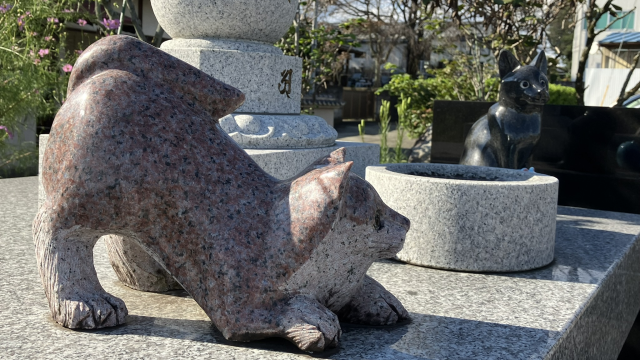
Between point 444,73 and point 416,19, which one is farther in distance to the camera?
point 416,19

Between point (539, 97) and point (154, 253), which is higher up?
point (539, 97)

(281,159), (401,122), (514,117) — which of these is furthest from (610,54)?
(281,159)

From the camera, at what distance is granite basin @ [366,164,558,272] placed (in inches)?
126

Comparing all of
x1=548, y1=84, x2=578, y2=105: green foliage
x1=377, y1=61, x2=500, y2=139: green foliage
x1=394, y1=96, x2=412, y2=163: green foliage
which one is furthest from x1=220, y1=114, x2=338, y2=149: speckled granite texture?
x1=548, y1=84, x2=578, y2=105: green foliage

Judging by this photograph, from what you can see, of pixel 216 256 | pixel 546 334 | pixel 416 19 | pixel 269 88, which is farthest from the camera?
pixel 416 19

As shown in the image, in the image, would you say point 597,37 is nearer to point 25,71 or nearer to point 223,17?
point 25,71

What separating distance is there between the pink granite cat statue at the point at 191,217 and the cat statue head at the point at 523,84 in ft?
9.67

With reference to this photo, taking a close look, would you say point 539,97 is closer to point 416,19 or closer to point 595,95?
point 595,95

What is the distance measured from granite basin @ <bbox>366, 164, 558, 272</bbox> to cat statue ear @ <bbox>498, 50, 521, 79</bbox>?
1.73 m

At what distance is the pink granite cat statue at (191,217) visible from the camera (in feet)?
6.40

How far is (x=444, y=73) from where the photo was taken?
12.1m

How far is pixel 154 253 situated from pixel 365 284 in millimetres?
822

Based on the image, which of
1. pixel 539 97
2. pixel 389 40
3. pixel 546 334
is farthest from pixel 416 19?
pixel 546 334

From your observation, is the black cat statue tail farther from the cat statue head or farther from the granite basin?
→ the granite basin
